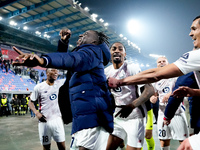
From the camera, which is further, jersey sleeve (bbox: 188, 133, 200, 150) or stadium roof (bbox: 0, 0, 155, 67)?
stadium roof (bbox: 0, 0, 155, 67)


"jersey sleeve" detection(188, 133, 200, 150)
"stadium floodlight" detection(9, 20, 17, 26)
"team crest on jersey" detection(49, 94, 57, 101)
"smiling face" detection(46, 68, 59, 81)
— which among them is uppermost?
"stadium floodlight" detection(9, 20, 17, 26)

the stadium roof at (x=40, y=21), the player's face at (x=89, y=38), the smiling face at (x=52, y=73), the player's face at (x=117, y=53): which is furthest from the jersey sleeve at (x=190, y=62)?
the stadium roof at (x=40, y=21)

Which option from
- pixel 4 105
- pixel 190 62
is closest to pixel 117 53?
pixel 190 62

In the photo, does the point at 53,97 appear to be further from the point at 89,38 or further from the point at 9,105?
the point at 9,105

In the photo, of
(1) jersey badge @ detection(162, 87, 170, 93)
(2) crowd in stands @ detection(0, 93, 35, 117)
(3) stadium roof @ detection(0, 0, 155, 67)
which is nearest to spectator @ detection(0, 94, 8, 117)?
(2) crowd in stands @ detection(0, 93, 35, 117)

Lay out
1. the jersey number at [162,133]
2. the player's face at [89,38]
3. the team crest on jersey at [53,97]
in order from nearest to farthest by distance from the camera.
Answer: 1. the player's face at [89,38]
2. the jersey number at [162,133]
3. the team crest on jersey at [53,97]

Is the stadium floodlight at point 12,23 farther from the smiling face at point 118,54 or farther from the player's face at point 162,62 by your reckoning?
the smiling face at point 118,54

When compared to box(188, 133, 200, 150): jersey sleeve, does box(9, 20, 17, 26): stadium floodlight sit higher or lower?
higher

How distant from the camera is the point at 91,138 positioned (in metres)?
1.75

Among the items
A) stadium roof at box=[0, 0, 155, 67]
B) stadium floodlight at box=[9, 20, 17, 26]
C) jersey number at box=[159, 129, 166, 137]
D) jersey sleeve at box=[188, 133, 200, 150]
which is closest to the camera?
jersey sleeve at box=[188, 133, 200, 150]

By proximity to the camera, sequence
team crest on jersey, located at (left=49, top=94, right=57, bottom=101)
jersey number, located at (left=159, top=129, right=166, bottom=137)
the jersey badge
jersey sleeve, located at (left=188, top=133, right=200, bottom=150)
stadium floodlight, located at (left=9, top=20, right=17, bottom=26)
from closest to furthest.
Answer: jersey sleeve, located at (left=188, top=133, right=200, bottom=150) → jersey number, located at (left=159, top=129, right=166, bottom=137) → team crest on jersey, located at (left=49, top=94, right=57, bottom=101) → the jersey badge → stadium floodlight, located at (left=9, top=20, right=17, bottom=26)

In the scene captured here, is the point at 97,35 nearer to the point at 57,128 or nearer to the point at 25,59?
the point at 25,59

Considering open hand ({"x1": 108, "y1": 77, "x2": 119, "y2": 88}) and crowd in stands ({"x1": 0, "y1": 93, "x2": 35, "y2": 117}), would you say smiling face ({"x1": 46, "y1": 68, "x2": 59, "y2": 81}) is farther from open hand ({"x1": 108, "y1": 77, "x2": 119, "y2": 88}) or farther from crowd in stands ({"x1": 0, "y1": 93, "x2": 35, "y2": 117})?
crowd in stands ({"x1": 0, "y1": 93, "x2": 35, "y2": 117})

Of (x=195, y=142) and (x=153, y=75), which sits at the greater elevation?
(x=153, y=75)
